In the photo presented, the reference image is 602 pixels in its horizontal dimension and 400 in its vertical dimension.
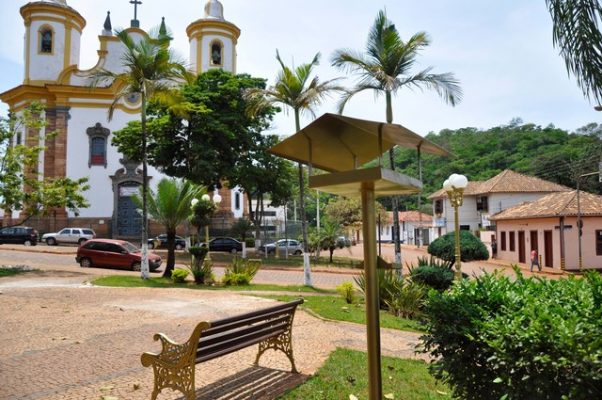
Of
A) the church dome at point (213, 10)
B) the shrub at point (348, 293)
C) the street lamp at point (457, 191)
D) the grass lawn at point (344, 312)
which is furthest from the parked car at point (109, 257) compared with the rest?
the church dome at point (213, 10)

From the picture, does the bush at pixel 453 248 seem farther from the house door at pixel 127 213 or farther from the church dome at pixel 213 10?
the church dome at pixel 213 10

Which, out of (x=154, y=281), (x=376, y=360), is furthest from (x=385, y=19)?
(x=376, y=360)

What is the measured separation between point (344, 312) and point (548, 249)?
946 inches

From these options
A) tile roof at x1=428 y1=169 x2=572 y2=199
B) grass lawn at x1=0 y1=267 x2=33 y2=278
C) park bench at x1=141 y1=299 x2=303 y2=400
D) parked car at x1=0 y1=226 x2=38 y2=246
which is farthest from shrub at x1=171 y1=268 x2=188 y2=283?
tile roof at x1=428 y1=169 x2=572 y2=199

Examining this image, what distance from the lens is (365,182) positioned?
366 cm

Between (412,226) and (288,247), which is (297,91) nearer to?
(288,247)

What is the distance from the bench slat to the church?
31.4 m

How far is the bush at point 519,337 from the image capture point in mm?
2869

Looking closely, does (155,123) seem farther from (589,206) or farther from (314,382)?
(589,206)

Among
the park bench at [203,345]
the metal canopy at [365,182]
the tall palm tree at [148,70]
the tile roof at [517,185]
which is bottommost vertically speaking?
the park bench at [203,345]

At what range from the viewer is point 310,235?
96.4ft

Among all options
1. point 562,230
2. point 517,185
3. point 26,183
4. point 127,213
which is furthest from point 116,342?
point 517,185

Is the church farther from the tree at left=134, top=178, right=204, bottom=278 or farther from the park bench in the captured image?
the park bench

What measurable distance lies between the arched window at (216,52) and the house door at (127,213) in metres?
11.9
